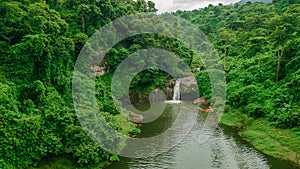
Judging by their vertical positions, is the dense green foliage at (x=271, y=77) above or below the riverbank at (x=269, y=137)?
above

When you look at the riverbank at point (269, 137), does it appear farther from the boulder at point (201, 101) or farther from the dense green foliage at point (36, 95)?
the dense green foliage at point (36, 95)

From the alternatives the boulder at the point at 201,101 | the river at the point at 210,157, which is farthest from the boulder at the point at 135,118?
the boulder at the point at 201,101

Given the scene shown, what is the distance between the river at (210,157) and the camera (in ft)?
63.2

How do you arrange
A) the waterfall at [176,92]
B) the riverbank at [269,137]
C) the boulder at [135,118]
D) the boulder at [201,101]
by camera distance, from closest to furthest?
the riverbank at [269,137] < the boulder at [135,118] < the boulder at [201,101] < the waterfall at [176,92]

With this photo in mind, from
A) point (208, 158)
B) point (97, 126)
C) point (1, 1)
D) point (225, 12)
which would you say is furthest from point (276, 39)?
point (225, 12)

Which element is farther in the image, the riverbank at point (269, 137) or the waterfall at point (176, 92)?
the waterfall at point (176, 92)

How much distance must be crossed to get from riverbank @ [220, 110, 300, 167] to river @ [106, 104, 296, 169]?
0.73 m

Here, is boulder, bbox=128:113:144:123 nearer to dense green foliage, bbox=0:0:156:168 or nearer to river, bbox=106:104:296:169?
dense green foliage, bbox=0:0:156:168

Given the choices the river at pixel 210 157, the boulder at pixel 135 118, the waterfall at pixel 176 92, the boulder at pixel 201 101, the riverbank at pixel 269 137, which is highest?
the waterfall at pixel 176 92

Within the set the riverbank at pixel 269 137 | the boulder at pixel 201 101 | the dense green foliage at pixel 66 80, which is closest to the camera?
the dense green foliage at pixel 66 80

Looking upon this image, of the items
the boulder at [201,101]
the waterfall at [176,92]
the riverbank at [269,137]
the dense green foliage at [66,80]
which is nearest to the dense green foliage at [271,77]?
the dense green foliage at [66,80]

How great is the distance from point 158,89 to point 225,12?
5403 centimetres

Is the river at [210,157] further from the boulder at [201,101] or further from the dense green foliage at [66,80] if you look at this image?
the boulder at [201,101]

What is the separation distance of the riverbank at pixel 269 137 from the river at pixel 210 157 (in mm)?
726
